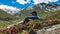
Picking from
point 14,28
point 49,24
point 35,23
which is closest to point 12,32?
point 14,28

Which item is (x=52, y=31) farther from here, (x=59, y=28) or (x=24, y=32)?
(x=24, y=32)

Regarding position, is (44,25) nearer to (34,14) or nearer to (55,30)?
(55,30)

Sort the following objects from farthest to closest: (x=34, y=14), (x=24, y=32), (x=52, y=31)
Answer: (x=34, y=14) → (x=24, y=32) → (x=52, y=31)

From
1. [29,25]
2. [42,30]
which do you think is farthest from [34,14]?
[42,30]

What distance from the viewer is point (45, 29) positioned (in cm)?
1536

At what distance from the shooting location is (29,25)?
1638 cm

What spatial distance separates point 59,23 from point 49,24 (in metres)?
0.88

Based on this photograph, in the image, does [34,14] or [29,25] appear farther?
[34,14]

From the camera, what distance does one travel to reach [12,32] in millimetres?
16031

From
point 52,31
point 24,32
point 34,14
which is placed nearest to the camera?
point 52,31

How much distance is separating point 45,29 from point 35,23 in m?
1.11

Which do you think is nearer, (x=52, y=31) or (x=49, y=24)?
(x=52, y=31)

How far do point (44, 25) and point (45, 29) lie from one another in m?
0.77

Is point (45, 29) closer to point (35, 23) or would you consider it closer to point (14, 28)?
point (35, 23)
